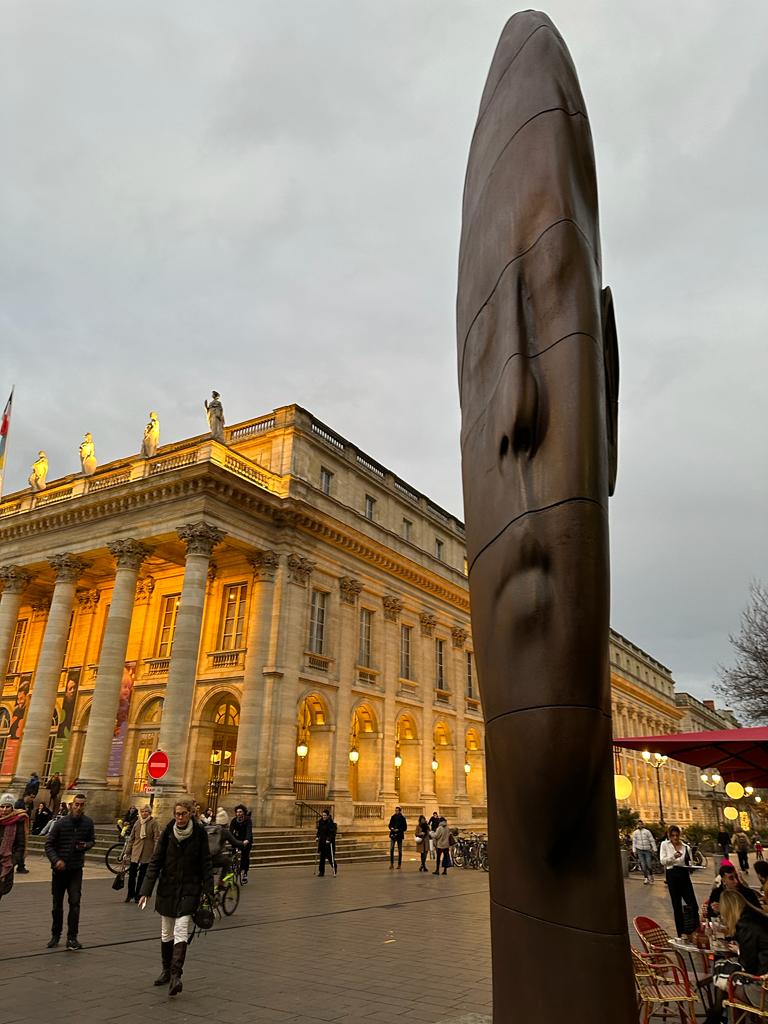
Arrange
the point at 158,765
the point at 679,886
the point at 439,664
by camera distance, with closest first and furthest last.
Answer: the point at 679,886
the point at 158,765
the point at 439,664

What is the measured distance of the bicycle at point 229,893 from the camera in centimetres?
1216

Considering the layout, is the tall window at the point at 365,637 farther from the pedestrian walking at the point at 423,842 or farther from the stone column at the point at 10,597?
the stone column at the point at 10,597

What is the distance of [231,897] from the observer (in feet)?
42.1

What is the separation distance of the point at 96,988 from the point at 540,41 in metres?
9.31

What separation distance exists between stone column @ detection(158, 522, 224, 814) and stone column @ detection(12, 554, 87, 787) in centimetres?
636

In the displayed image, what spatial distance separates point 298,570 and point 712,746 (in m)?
19.2

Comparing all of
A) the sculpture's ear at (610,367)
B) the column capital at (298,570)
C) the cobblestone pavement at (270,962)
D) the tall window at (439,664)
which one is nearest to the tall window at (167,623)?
the column capital at (298,570)

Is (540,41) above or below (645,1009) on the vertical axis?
above

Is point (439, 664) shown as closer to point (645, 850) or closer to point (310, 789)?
point (310, 789)

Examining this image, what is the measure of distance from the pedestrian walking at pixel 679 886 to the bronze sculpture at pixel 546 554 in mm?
8693

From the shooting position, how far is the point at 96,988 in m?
7.34

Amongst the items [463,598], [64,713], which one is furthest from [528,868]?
[463,598]

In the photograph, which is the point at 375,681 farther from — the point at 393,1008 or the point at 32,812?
the point at 393,1008

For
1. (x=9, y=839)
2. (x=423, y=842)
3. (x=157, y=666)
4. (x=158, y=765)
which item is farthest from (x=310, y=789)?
(x=9, y=839)
